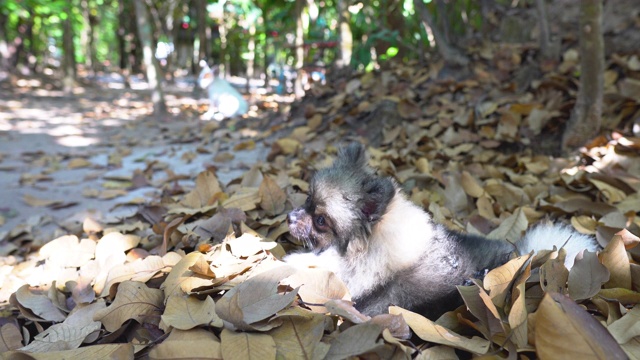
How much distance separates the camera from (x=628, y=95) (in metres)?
4.46

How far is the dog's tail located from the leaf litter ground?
129mm

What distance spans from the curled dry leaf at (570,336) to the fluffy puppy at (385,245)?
0.56 metres

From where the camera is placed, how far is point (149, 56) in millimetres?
9305

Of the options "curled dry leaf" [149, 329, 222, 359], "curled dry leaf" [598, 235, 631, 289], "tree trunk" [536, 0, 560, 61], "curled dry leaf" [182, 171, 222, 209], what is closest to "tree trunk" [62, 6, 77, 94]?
"curled dry leaf" [182, 171, 222, 209]

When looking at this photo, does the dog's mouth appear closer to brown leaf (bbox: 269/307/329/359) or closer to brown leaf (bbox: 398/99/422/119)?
brown leaf (bbox: 269/307/329/359)

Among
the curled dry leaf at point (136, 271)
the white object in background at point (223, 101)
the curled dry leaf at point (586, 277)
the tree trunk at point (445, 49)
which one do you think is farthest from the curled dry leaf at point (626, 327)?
the white object in background at point (223, 101)

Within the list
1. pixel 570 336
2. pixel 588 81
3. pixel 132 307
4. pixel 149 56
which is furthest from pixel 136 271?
pixel 149 56

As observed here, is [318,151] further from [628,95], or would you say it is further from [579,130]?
[628,95]

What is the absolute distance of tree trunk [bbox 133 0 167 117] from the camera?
9.02 metres

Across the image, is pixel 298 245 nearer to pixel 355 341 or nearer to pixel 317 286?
pixel 317 286

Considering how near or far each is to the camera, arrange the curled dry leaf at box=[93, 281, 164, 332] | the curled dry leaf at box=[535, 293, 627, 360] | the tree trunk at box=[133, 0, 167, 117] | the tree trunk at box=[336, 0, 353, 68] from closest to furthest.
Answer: the curled dry leaf at box=[535, 293, 627, 360] → the curled dry leaf at box=[93, 281, 164, 332] → the tree trunk at box=[336, 0, 353, 68] → the tree trunk at box=[133, 0, 167, 117]

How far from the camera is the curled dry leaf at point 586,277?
1961 mm

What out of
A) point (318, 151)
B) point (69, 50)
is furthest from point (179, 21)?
point (318, 151)

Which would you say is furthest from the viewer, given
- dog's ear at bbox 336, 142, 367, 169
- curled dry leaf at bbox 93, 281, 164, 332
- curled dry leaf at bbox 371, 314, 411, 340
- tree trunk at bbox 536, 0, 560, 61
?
tree trunk at bbox 536, 0, 560, 61
